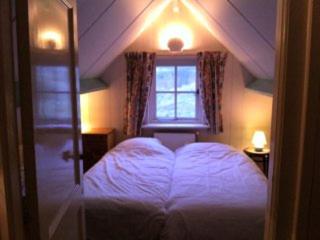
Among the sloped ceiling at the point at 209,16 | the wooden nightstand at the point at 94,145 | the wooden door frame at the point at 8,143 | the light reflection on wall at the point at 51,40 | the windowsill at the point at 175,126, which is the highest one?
the sloped ceiling at the point at 209,16

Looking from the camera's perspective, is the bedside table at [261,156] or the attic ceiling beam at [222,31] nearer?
the attic ceiling beam at [222,31]

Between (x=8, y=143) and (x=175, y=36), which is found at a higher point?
(x=175, y=36)

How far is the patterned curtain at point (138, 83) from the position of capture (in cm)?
397

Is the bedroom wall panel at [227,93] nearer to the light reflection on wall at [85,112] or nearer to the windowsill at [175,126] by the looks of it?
the windowsill at [175,126]

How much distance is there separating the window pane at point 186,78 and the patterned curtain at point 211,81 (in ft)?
0.55

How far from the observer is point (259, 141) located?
379cm

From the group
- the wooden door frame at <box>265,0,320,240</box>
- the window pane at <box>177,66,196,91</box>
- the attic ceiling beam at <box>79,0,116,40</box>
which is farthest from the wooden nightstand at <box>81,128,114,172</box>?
the wooden door frame at <box>265,0,320,240</box>

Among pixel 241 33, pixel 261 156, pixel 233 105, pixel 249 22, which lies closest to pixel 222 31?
pixel 241 33

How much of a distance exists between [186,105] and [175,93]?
0.23 meters

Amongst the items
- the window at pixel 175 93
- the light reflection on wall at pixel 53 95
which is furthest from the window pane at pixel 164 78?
the light reflection on wall at pixel 53 95

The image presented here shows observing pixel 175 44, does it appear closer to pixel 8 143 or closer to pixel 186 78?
pixel 186 78

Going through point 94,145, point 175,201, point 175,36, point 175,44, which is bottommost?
point 175,201

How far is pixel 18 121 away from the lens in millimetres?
811

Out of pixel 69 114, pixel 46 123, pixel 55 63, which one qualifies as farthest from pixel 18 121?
pixel 69 114
